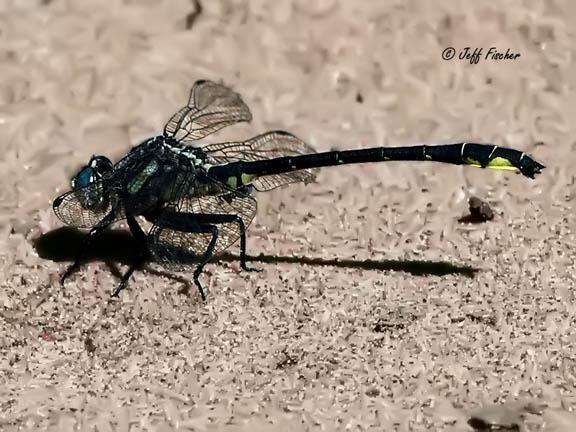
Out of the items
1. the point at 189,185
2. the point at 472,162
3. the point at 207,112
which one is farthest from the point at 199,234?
the point at 472,162

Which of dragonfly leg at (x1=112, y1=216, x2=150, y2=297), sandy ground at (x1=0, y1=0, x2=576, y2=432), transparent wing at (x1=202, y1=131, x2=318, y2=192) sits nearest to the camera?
sandy ground at (x1=0, y1=0, x2=576, y2=432)

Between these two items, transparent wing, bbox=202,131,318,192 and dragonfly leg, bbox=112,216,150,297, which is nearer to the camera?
dragonfly leg, bbox=112,216,150,297

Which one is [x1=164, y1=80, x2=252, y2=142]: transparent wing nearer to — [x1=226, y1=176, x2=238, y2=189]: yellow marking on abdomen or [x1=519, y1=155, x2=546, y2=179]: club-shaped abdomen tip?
[x1=226, y1=176, x2=238, y2=189]: yellow marking on abdomen

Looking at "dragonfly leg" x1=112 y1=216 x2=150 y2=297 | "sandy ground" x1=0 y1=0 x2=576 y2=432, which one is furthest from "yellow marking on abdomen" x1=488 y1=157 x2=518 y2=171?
"dragonfly leg" x1=112 y1=216 x2=150 y2=297

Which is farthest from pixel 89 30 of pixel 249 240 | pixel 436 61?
pixel 436 61

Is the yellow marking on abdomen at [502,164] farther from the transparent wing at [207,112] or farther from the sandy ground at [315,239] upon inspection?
the transparent wing at [207,112]

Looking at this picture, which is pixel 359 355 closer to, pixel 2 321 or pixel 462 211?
pixel 462 211

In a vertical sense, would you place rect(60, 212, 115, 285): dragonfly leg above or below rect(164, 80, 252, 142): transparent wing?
below
